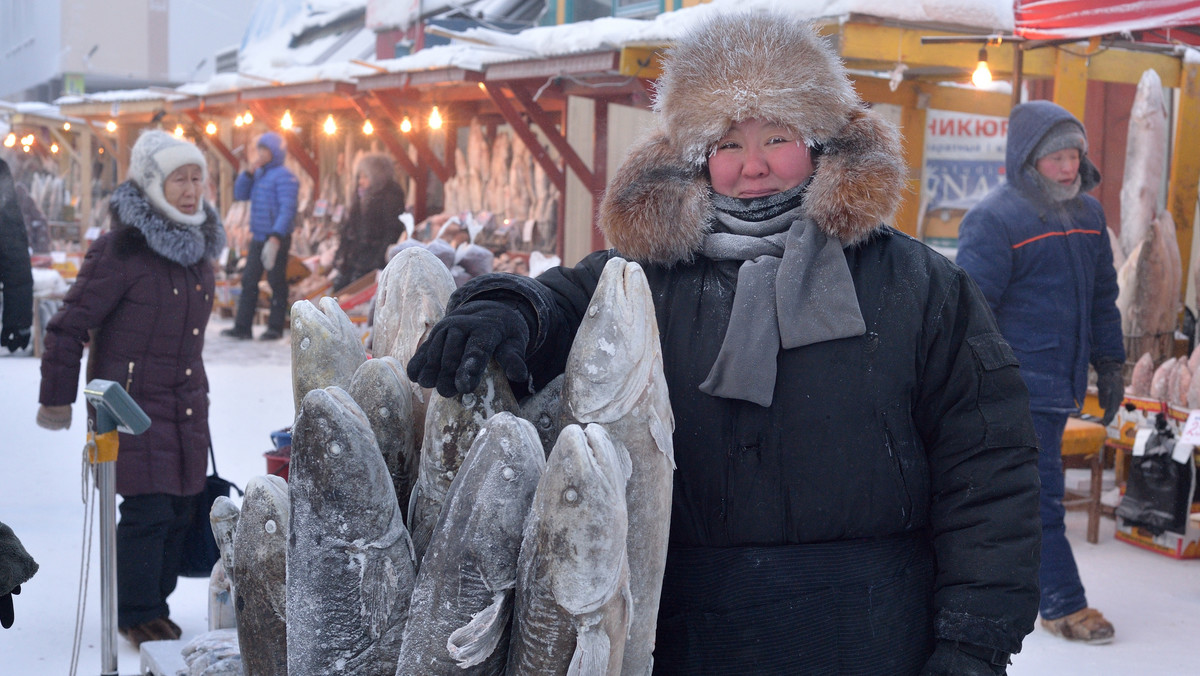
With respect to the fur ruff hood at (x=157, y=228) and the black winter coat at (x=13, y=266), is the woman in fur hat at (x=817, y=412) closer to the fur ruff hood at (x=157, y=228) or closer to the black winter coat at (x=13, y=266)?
the fur ruff hood at (x=157, y=228)

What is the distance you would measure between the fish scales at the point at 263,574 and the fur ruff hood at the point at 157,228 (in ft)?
7.41

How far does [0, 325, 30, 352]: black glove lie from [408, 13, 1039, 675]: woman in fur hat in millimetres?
3453

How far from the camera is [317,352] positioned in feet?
5.55

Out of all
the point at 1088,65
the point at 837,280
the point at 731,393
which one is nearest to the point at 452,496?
the point at 731,393

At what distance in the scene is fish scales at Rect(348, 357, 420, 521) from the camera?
5.10 feet

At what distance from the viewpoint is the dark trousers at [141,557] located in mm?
3449

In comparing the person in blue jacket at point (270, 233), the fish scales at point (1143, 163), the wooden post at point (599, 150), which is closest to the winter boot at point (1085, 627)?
the fish scales at point (1143, 163)

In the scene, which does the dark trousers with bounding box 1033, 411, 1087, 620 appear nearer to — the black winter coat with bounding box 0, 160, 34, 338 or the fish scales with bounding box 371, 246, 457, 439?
the fish scales with bounding box 371, 246, 457, 439

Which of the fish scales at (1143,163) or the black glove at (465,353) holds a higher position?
the fish scales at (1143,163)

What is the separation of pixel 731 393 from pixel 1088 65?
5.17 metres

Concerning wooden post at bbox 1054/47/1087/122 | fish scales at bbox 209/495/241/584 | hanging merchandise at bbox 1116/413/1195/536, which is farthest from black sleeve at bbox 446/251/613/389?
wooden post at bbox 1054/47/1087/122

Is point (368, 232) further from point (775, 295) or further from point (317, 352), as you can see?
point (775, 295)

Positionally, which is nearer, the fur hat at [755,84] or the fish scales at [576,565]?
the fish scales at [576,565]

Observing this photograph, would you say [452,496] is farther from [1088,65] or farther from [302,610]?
[1088,65]
